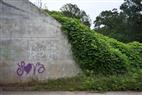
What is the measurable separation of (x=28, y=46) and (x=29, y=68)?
84 cm

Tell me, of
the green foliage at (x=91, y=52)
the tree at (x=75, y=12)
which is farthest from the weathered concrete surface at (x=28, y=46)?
the tree at (x=75, y=12)

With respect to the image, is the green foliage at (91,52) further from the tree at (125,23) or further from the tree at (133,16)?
the tree at (133,16)

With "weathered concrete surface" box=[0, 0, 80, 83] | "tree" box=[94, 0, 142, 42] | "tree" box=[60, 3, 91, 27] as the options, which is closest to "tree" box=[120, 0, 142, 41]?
"tree" box=[94, 0, 142, 42]

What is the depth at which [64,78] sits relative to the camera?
1365 cm

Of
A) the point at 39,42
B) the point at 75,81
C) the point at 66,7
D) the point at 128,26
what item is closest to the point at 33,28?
the point at 39,42

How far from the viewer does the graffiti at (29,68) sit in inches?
527

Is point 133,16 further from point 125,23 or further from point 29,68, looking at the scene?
point 29,68

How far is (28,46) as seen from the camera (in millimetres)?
13516

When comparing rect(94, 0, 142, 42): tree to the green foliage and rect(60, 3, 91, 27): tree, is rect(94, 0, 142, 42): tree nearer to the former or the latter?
rect(60, 3, 91, 27): tree

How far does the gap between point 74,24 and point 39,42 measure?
168 cm

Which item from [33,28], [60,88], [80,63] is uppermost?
[33,28]

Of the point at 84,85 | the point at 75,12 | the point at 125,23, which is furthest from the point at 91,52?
the point at 125,23

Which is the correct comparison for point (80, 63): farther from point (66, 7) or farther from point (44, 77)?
point (66, 7)

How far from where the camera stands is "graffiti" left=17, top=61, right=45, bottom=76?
13375 mm
